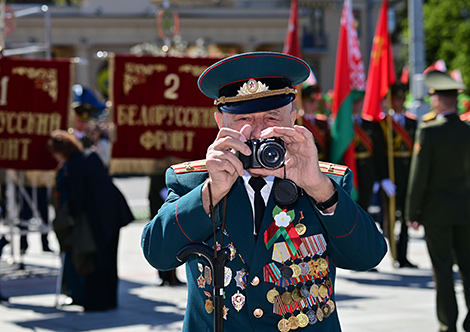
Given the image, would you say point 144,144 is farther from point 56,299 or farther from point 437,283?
point 437,283

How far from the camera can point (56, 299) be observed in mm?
9109

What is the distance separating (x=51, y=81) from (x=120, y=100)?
3.07 feet

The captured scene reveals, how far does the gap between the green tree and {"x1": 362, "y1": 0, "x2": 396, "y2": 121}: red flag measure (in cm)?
2796

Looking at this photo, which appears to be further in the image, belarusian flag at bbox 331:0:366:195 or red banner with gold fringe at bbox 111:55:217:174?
belarusian flag at bbox 331:0:366:195

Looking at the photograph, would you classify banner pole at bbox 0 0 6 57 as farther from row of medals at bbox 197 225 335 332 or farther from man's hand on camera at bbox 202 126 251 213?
man's hand on camera at bbox 202 126 251 213

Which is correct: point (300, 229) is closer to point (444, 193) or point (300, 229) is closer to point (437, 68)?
point (444, 193)

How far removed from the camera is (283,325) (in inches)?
126

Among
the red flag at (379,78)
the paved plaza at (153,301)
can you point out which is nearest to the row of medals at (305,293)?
the paved plaza at (153,301)

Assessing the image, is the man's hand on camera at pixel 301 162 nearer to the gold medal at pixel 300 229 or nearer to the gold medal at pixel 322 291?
the gold medal at pixel 300 229

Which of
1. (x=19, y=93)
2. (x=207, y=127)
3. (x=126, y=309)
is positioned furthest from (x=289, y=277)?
(x=19, y=93)

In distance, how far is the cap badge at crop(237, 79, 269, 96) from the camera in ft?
10.7

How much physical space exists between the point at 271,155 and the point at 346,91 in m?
8.78

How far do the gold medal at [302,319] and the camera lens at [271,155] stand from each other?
60 centimetres

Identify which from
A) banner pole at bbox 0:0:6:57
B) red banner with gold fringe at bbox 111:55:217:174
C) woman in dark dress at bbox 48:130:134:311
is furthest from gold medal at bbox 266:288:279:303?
banner pole at bbox 0:0:6:57
